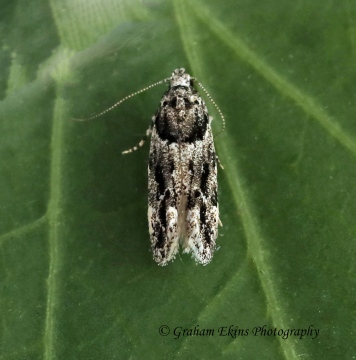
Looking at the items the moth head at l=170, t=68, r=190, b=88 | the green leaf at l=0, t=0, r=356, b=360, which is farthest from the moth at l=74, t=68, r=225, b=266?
the green leaf at l=0, t=0, r=356, b=360

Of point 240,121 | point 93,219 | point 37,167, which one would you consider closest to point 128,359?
point 93,219

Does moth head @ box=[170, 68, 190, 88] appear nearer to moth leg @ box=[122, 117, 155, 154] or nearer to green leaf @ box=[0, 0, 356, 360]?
green leaf @ box=[0, 0, 356, 360]

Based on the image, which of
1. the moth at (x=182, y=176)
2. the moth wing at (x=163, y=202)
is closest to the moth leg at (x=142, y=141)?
the moth at (x=182, y=176)

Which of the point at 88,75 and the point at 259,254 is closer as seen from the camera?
the point at 259,254

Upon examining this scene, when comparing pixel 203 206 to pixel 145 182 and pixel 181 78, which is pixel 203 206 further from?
pixel 181 78

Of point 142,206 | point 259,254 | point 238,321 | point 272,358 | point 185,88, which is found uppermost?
point 185,88

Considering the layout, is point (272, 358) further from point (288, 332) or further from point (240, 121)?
point (240, 121)

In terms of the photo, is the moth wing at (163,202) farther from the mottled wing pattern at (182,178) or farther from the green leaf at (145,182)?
the green leaf at (145,182)
